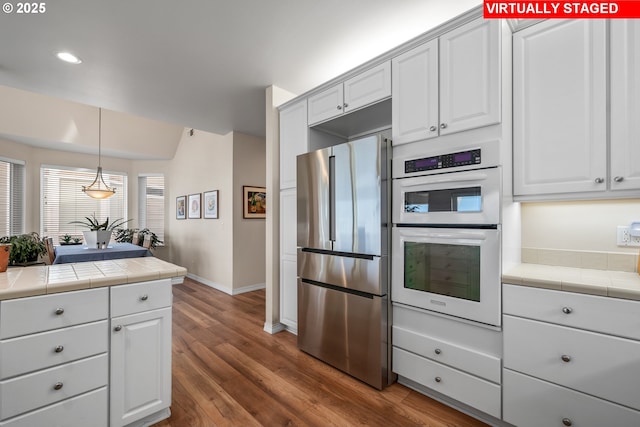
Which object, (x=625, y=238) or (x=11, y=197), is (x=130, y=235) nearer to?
(x=11, y=197)

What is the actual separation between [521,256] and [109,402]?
268cm

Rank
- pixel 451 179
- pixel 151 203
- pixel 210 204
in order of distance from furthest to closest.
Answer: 1. pixel 151 203
2. pixel 210 204
3. pixel 451 179

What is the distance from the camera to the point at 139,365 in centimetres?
158

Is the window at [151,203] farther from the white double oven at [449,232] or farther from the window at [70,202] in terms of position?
the white double oven at [449,232]

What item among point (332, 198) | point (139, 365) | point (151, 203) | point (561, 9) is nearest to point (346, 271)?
point (332, 198)

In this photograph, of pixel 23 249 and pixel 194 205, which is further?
pixel 194 205

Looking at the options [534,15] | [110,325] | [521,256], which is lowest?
[110,325]

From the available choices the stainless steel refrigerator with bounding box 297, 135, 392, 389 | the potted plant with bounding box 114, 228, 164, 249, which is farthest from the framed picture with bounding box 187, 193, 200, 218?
the stainless steel refrigerator with bounding box 297, 135, 392, 389

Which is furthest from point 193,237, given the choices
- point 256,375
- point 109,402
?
point 109,402

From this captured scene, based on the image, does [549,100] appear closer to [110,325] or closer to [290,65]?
[290,65]

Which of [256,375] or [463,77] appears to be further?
[256,375]

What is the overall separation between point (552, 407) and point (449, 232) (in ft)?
3.31

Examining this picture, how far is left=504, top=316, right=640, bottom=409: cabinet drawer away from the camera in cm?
126

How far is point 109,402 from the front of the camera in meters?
1.49
